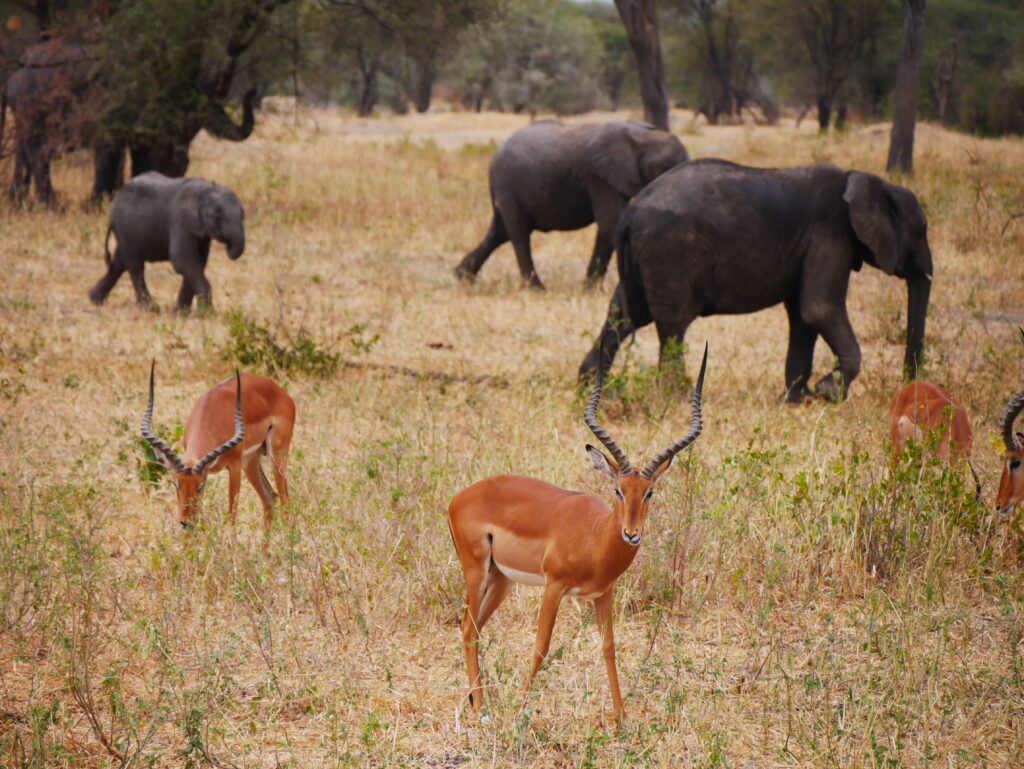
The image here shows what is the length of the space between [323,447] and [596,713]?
145 inches

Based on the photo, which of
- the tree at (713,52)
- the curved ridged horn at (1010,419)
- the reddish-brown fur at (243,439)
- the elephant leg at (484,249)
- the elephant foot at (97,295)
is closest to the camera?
the curved ridged horn at (1010,419)

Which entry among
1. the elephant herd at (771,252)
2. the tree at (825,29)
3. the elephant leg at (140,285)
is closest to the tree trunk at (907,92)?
the elephant herd at (771,252)

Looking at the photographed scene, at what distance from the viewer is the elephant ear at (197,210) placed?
1233cm

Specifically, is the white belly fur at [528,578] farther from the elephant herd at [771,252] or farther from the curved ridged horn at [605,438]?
the elephant herd at [771,252]

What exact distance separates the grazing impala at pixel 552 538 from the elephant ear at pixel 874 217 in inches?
215

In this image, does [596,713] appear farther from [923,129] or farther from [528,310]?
[923,129]

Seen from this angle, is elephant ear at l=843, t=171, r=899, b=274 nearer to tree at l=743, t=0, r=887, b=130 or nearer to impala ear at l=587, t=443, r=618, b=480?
impala ear at l=587, t=443, r=618, b=480

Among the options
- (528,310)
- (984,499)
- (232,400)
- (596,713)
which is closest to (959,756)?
(596,713)

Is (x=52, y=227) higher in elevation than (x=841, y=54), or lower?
lower

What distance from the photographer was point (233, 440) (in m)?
6.12

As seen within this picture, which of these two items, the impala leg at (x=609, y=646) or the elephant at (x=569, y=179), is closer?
the impala leg at (x=609, y=646)

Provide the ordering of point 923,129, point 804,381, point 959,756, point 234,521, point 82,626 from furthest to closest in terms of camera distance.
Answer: point 923,129, point 804,381, point 234,521, point 82,626, point 959,756

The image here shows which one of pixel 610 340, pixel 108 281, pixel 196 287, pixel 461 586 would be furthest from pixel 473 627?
pixel 108 281

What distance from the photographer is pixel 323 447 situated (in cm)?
796
